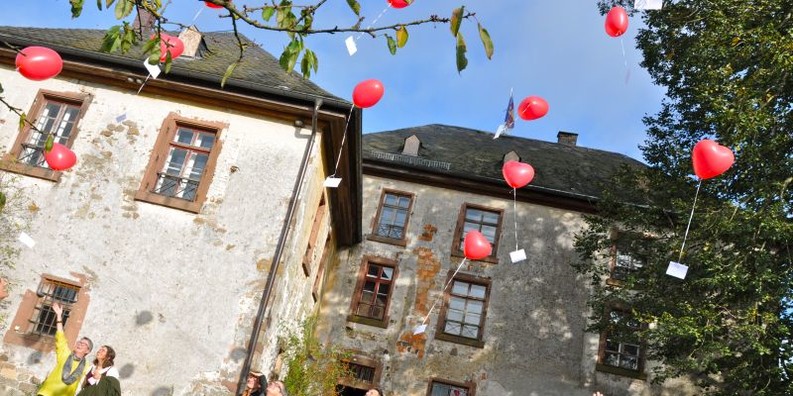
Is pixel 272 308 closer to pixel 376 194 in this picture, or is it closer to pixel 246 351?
pixel 246 351

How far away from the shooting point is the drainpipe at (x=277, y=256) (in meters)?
8.76

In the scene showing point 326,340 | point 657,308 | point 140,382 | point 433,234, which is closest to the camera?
point 140,382

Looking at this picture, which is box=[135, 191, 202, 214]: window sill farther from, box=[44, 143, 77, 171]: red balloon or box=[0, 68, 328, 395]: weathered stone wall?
box=[44, 143, 77, 171]: red balloon

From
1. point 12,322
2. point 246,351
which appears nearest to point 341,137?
point 246,351

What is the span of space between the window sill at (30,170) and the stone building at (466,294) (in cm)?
860

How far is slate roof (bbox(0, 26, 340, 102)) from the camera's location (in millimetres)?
10219

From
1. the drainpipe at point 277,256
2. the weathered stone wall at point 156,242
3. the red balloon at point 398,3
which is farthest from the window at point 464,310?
the red balloon at point 398,3

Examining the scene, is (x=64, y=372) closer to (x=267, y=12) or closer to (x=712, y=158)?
(x=267, y=12)

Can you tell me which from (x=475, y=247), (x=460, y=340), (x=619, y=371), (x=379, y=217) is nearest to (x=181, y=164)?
(x=475, y=247)

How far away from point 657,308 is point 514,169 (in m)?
4.48

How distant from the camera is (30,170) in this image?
987 centimetres

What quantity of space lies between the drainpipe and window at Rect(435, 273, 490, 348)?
8074 mm

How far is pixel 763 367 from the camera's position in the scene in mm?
11023

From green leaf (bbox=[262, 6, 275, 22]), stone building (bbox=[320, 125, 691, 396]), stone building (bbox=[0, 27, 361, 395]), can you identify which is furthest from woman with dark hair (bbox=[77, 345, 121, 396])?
stone building (bbox=[320, 125, 691, 396])
